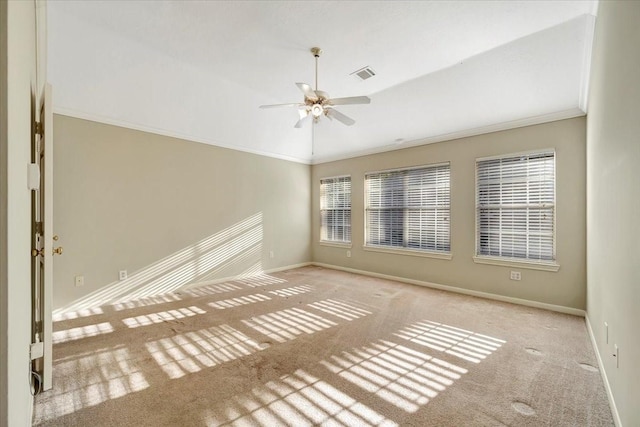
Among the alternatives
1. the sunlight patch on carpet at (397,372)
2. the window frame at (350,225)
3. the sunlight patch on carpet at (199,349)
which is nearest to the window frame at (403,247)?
the window frame at (350,225)

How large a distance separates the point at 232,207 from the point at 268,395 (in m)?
3.74

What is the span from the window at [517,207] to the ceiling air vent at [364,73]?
6.83ft

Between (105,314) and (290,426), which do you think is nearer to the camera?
(290,426)

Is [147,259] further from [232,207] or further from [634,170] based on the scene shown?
[634,170]

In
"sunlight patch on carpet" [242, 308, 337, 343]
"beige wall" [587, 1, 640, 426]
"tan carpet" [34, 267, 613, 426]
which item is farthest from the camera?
"sunlight patch on carpet" [242, 308, 337, 343]

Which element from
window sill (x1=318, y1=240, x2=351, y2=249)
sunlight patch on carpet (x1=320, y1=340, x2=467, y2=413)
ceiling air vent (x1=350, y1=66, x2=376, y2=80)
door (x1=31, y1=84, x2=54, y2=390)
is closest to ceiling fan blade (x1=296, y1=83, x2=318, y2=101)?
ceiling air vent (x1=350, y1=66, x2=376, y2=80)

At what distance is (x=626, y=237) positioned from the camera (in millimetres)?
1475

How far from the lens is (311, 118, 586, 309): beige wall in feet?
11.4

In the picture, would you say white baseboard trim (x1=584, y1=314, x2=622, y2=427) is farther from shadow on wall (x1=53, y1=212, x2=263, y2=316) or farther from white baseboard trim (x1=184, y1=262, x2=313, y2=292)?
white baseboard trim (x1=184, y1=262, x2=313, y2=292)

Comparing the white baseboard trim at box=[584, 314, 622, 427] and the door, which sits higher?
the door

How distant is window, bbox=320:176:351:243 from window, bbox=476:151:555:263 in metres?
2.59

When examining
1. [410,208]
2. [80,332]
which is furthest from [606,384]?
[80,332]

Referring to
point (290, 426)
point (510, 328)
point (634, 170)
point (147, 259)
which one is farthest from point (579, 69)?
point (147, 259)

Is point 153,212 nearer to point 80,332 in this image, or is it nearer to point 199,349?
point 80,332
